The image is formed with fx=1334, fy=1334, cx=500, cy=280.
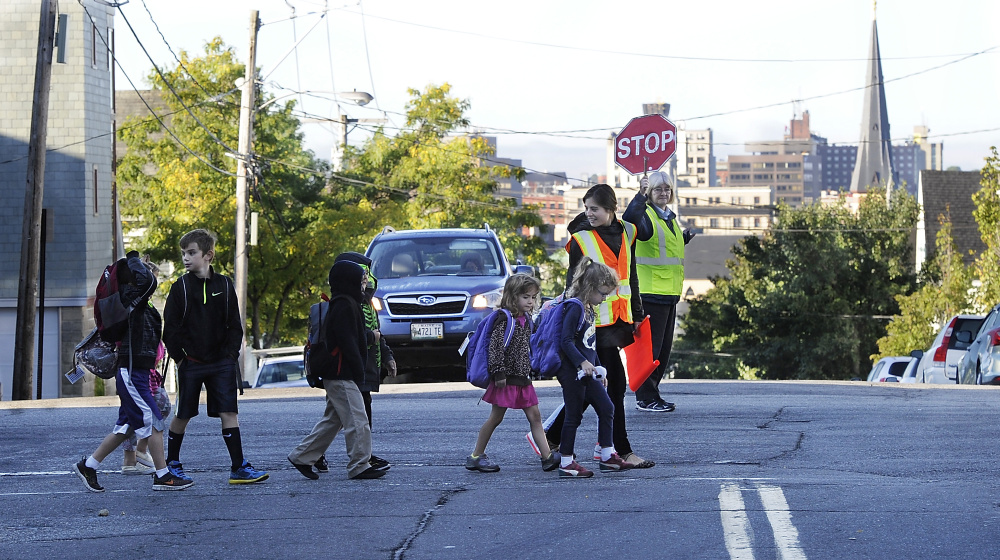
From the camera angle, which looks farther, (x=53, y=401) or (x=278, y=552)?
(x=53, y=401)

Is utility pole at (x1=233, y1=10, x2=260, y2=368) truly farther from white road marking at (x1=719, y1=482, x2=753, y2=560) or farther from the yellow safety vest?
white road marking at (x1=719, y1=482, x2=753, y2=560)

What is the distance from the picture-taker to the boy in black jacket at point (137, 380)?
8.06m

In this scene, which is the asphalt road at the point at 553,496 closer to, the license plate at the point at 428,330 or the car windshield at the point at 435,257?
the license plate at the point at 428,330

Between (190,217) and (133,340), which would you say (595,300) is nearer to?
(133,340)

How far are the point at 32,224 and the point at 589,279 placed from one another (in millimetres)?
14038

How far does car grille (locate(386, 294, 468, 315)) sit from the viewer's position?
1555 centimetres

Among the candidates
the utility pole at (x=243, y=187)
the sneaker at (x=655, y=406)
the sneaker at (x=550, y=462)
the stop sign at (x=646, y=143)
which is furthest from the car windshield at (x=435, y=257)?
the utility pole at (x=243, y=187)

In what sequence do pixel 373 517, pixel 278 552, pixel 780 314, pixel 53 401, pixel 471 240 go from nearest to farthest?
pixel 278 552 → pixel 373 517 → pixel 53 401 → pixel 471 240 → pixel 780 314

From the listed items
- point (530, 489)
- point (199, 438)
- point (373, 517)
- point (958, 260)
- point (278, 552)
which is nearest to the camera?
point (278, 552)

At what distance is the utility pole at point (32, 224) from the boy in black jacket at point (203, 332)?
12.4 m

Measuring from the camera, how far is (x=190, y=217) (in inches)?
1318

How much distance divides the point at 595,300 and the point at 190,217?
26.8m

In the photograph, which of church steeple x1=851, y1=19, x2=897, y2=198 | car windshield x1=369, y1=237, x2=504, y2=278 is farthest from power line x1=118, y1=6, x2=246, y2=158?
church steeple x1=851, y1=19, x2=897, y2=198

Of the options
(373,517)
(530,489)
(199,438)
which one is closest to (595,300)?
(530,489)
